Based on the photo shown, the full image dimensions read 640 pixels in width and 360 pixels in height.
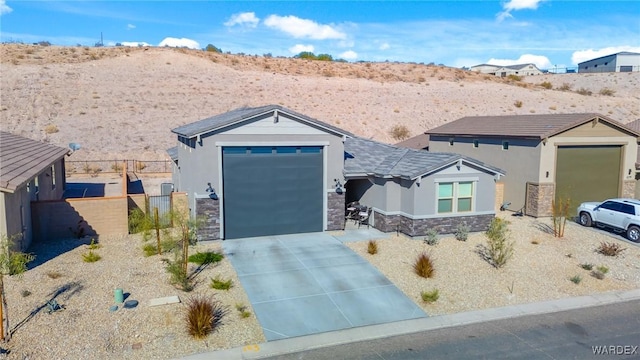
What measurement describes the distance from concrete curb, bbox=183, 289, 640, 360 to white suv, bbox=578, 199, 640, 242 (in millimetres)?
6797

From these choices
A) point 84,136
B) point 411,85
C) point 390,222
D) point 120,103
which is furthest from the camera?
point 411,85

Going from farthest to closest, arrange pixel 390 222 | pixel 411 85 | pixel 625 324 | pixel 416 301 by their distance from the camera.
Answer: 1. pixel 411 85
2. pixel 390 222
3. pixel 416 301
4. pixel 625 324

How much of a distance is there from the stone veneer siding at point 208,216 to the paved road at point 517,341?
9.22 meters

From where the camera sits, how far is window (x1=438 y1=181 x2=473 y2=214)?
66.8 feet

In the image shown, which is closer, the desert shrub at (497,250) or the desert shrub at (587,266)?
the desert shrub at (497,250)

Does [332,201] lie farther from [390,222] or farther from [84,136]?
[84,136]

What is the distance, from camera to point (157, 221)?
16703 mm

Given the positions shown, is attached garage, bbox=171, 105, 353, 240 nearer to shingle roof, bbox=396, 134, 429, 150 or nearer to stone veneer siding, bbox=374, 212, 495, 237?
stone veneer siding, bbox=374, 212, 495, 237

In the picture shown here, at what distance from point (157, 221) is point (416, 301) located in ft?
29.6

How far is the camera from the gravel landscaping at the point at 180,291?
10.8 m

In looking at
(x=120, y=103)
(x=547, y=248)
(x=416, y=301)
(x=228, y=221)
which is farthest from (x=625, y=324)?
(x=120, y=103)

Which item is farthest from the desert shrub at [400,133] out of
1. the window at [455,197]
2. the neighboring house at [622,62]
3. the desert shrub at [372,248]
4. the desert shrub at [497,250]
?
the neighboring house at [622,62]

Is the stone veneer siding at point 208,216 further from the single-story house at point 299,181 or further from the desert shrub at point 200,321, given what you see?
the desert shrub at point 200,321

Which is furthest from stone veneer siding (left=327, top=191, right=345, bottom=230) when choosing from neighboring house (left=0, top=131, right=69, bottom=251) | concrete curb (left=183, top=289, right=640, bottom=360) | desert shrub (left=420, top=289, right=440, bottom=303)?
neighboring house (left=0, top=131, right=69, bottom=251)
